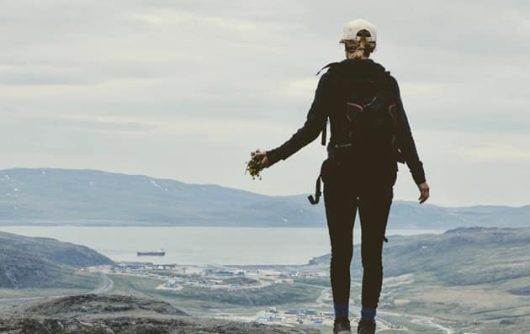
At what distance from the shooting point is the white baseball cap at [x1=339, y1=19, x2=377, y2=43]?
1288cm

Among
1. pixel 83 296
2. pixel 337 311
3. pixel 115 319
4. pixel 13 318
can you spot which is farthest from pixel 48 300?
pixel 337 311

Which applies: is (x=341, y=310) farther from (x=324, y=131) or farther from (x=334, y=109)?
(x=334, y=109)

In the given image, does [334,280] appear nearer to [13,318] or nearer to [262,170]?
[262,170]

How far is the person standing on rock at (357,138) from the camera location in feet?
43.1

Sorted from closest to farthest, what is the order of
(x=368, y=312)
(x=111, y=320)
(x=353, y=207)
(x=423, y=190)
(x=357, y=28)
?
(x=357, y=28)
(x=353, y=207)
(x=423, y=190)
(x=368, y=312)
(x=111, y=320)

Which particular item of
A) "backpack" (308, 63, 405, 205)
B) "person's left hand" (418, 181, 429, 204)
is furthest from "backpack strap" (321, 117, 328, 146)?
"person's left hand" (418, 181, 429, 204)

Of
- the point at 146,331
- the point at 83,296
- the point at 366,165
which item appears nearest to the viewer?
the point at 366,165

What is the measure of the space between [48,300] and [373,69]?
9.82 meters

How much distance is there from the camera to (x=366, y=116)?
13.1 meters

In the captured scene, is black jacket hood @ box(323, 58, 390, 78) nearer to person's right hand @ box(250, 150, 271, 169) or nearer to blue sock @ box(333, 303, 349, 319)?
person's right hand @ box(250, 150, 271, 169)

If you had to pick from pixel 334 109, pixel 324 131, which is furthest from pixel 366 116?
pixel 324 131

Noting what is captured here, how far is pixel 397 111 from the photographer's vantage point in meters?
13.3

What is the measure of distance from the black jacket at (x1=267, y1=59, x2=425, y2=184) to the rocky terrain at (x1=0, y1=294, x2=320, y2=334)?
3831mm

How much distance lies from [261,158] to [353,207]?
4.69ft
